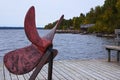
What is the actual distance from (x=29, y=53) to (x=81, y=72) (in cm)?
443

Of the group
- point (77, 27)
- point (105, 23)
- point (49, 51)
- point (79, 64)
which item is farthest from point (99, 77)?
point (77, 27)

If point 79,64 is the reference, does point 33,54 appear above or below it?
above

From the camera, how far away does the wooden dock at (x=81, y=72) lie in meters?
8.27

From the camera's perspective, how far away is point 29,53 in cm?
492

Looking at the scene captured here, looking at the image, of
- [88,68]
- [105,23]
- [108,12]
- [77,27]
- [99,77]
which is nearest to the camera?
[99,77]

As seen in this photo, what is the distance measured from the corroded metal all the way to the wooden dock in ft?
10.5

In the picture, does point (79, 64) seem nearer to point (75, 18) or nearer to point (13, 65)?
point (13, 65)

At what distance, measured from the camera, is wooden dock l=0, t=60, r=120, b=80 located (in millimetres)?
8273

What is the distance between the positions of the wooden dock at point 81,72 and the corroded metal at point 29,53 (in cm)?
321

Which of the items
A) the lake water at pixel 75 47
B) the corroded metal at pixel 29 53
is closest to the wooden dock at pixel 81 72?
the corroded metal at pixel 29 53

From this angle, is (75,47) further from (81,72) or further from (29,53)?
(29,53)

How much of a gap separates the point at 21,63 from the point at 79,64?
Result: 6.24m

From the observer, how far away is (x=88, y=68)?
9945mm

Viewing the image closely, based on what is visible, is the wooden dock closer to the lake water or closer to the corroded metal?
the corroded metal
